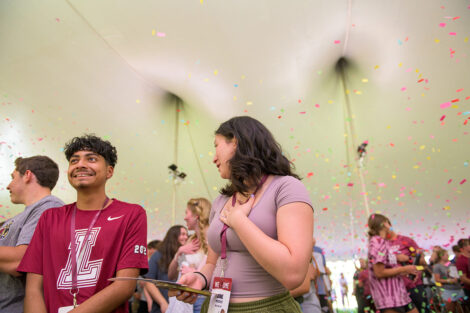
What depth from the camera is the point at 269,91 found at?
6.29m

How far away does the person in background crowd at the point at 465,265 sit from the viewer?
4.46m

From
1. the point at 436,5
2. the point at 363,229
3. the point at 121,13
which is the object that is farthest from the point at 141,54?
the point at 363,229

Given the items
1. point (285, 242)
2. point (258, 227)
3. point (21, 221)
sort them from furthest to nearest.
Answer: point (21, 221) → point (258, 227) → point (285, 242)

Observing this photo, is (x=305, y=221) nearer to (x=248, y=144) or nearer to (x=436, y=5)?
(x=248, y=144)

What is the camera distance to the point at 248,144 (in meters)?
1.17

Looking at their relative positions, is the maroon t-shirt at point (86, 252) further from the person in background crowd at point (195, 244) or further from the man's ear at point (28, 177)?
the person in background crowd at point (195, 244)

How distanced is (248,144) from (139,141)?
611 centimetres

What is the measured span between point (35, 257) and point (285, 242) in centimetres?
111

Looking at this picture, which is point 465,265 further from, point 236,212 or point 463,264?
point 236,212

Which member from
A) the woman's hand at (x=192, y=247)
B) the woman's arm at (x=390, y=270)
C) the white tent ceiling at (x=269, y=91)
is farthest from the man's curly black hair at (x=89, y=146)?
the white tent ceiling at (x=269, y=91)

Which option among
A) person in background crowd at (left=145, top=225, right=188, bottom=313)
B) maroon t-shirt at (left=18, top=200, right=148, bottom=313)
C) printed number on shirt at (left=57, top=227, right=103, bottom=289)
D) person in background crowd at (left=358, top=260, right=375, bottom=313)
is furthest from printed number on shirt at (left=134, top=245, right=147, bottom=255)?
person in background crowd at (left=358, top=260, right=375, bottom=313)

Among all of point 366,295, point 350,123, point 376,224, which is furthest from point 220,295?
point 350,123

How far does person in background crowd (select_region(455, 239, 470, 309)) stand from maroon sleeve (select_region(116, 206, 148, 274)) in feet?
15.2

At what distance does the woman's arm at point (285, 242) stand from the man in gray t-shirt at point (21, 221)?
1.18 m
